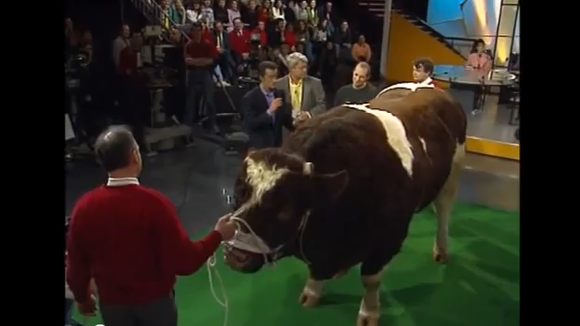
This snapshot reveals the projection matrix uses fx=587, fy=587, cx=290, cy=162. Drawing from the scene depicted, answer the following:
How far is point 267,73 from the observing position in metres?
1.44

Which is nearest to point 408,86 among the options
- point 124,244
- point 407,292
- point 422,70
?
point 422,70

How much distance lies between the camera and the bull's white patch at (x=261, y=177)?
1305 millimetres

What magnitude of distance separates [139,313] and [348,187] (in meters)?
0.55

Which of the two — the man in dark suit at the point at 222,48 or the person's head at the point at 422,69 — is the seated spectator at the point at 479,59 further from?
the man in dark suit at the point at 222,48

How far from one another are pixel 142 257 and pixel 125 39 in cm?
45

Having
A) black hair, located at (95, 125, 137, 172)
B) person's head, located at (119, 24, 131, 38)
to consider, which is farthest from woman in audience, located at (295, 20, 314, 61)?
black hair, located at (95, 125, 137, 172)

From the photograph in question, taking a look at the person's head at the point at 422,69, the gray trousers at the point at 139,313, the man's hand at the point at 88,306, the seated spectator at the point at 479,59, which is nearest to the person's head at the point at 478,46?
the seated spectator at the point at 479,59

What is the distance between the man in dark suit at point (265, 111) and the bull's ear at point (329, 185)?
5.6 inches

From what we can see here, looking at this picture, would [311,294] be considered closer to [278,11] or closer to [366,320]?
[366,320]

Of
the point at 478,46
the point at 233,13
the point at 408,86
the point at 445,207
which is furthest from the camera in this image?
the point at 445,207

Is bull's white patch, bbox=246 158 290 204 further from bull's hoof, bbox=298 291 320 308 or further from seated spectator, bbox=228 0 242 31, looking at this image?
bull's hoof, bbox=298 291 320 308
